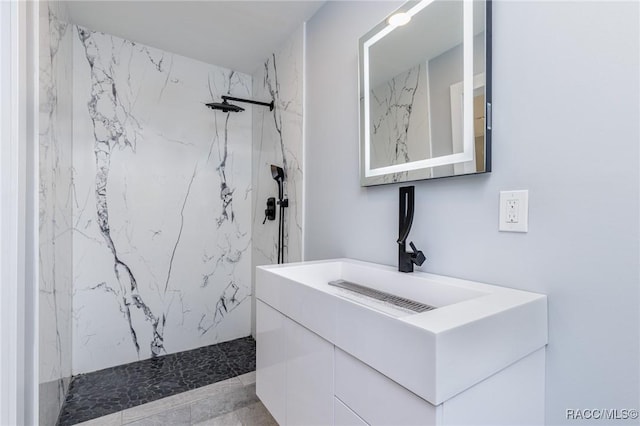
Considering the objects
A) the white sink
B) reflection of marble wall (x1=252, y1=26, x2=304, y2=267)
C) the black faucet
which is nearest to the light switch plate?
the white sink

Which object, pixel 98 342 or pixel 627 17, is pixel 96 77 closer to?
pixel 98 342

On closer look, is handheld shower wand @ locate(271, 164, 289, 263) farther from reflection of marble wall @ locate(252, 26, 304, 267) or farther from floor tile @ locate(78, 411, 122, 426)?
floor tile @ locate(78, 411, 122, 426)

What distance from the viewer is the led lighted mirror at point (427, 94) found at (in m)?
1.04

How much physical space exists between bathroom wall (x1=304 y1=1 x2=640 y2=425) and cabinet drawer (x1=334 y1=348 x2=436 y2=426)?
1.70 ft

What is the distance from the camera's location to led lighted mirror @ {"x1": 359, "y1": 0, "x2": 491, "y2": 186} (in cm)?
104

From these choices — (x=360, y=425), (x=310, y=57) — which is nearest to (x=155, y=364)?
(x=360, y=425)

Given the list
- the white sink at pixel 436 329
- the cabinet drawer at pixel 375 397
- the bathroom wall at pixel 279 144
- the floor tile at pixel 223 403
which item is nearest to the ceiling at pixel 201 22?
the bathroom wall at pixel 279 144

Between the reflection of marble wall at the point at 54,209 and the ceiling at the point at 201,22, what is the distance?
0.24m

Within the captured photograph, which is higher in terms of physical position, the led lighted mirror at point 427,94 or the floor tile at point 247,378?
the led lighted mirror at point 427,94

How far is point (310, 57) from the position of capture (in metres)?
2.04

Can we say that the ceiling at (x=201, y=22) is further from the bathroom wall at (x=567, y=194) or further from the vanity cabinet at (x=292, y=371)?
the vanity cabinet at (x=292, y=371)

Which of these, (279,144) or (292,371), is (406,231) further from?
(279,144)

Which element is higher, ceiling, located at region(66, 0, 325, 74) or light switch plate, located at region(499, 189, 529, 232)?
ceiling, located at region(66, 0, 325, 74)

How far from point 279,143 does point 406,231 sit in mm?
1500
